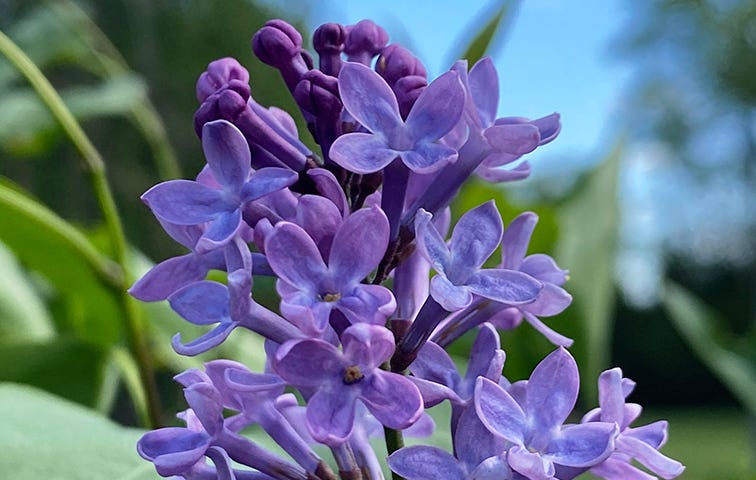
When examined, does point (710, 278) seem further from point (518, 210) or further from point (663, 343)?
point (518, 210)

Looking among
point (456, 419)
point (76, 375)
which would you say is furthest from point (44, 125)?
point (456, 419)

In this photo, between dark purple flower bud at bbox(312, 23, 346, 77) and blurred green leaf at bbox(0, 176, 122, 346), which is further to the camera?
blurred green leaf at bbox(0, 176, 122, 346)

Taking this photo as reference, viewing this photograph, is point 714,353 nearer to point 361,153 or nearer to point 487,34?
point 487,34

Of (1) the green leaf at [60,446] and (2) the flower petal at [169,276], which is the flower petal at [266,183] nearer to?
(2) the flower petal at [169,276]

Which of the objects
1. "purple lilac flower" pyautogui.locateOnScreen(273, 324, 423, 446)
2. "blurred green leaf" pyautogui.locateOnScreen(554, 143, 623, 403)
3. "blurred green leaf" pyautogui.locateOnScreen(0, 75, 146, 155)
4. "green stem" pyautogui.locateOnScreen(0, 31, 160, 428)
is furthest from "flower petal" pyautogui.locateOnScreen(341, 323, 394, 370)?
"blurred green leaf" pyautogui.locateOnScreen(0, 75, 146, 155)

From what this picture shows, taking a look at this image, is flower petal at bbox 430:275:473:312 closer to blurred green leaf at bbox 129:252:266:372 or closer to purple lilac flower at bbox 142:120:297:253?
purple lilac flower at bbox 142:120:297:253

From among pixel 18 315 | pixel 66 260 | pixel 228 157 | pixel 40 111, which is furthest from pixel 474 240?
pixel 40 111

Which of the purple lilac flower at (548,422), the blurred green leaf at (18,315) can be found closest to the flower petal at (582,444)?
the purple lilac flower at (548,422)
